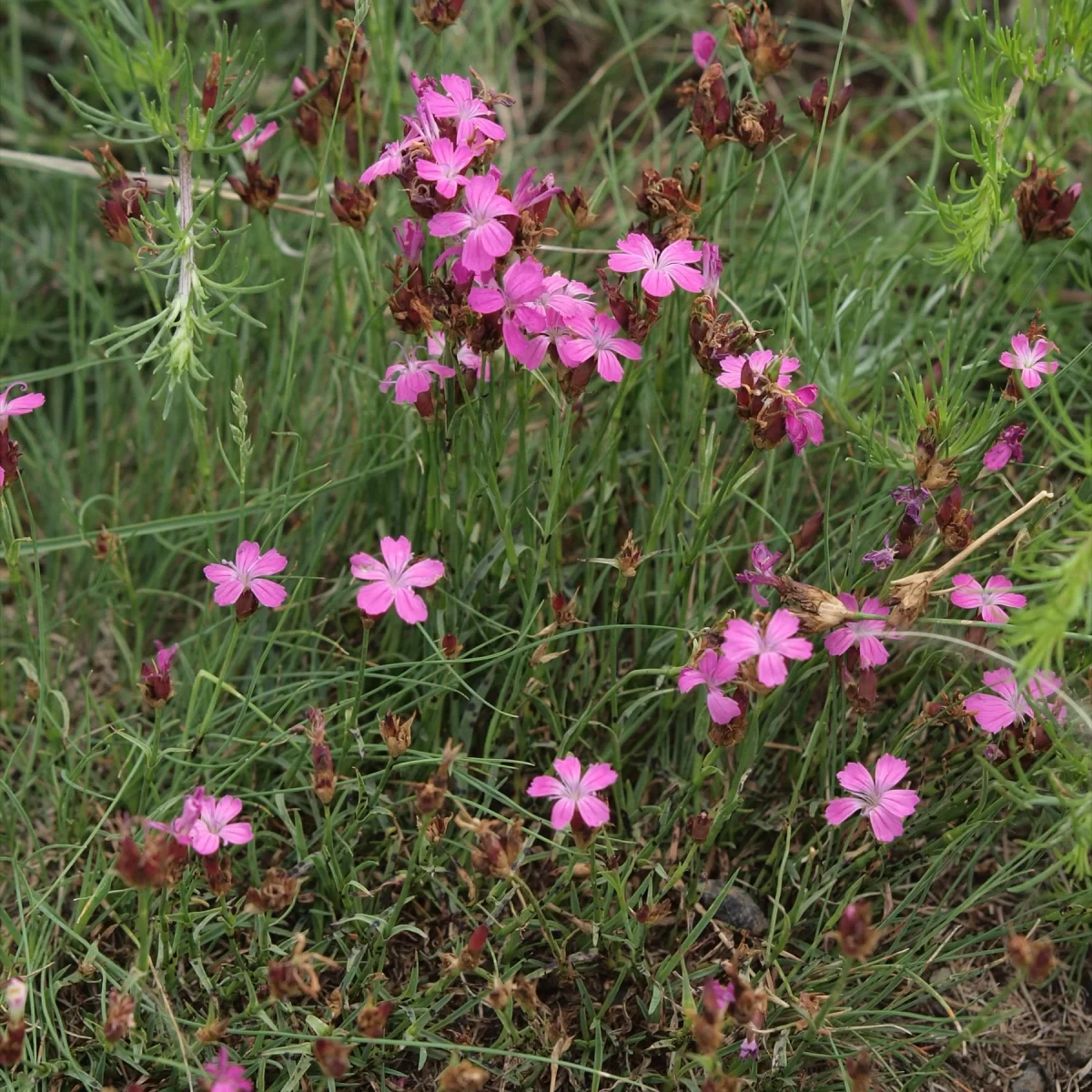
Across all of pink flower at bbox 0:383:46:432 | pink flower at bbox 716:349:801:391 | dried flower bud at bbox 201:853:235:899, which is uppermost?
pink flower at bbox 716:349:801:391

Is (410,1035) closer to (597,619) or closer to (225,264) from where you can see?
(597,619)

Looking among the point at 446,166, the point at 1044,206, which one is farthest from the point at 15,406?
the point at 1044,206

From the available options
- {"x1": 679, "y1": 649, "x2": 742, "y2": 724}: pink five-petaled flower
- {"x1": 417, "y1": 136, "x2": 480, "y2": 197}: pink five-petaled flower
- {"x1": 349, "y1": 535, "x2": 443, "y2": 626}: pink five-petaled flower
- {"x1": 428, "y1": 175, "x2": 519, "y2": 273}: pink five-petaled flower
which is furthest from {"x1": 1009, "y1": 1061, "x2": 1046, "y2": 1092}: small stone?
{"x1": 417, "y1": 136, "x2": 480, "y2": 197}: pink five-petaled flower

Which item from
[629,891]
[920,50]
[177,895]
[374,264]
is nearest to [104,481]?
[374,264]

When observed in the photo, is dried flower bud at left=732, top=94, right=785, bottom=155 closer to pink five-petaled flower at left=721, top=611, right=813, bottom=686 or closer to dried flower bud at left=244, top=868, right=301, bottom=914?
pink five-petaled flower at left=721, top=611, right=813, bottom=686

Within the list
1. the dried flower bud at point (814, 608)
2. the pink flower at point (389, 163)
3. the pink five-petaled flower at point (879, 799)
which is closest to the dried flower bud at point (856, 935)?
the pink five-petaled flower at point (879, 799)

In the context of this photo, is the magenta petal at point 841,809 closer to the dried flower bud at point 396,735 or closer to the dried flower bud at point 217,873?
the dried flower bud at point 396,735
